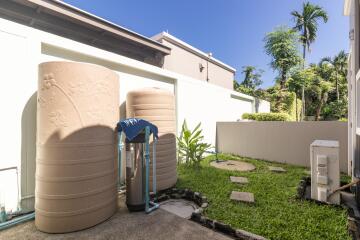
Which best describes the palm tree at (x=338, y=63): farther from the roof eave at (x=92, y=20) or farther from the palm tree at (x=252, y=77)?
the roof eave at (x=92, y=20)

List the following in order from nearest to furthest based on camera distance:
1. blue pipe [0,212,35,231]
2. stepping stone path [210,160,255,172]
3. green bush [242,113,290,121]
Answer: blue pipe [0,212,35,231] < stepping stone path [210,160,255,172] < green bush [242,113,290,121]

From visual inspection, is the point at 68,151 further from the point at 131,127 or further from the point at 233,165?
the point at 233,165

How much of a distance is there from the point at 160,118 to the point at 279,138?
461cm

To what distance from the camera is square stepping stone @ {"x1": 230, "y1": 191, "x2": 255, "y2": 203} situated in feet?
10.2

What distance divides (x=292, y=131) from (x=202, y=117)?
313cm

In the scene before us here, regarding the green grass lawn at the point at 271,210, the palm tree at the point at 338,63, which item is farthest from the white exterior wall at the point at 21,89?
the palm tree at the point at 338,63

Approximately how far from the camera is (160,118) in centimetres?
382

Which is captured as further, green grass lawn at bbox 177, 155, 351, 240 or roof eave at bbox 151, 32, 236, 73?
roof eave at bbox 151, 32, 236, 73

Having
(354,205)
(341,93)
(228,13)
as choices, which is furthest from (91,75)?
(341,93)

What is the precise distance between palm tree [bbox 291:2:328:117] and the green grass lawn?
63.9 ft

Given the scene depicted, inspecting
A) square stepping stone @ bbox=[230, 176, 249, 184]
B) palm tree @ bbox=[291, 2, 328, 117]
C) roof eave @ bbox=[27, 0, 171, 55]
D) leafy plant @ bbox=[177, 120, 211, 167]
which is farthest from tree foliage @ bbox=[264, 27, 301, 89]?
square stepping stone @ bbox=[230, 176, 249, 184]

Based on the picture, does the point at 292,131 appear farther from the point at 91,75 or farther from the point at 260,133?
the point at 91,75

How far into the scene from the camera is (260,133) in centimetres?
Result: 650

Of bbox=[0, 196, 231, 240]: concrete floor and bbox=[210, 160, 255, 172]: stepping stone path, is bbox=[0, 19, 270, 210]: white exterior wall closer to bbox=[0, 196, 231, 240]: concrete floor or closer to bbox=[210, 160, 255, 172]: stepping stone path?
bbox=[0, 196, 231, 240]: concrete floor
